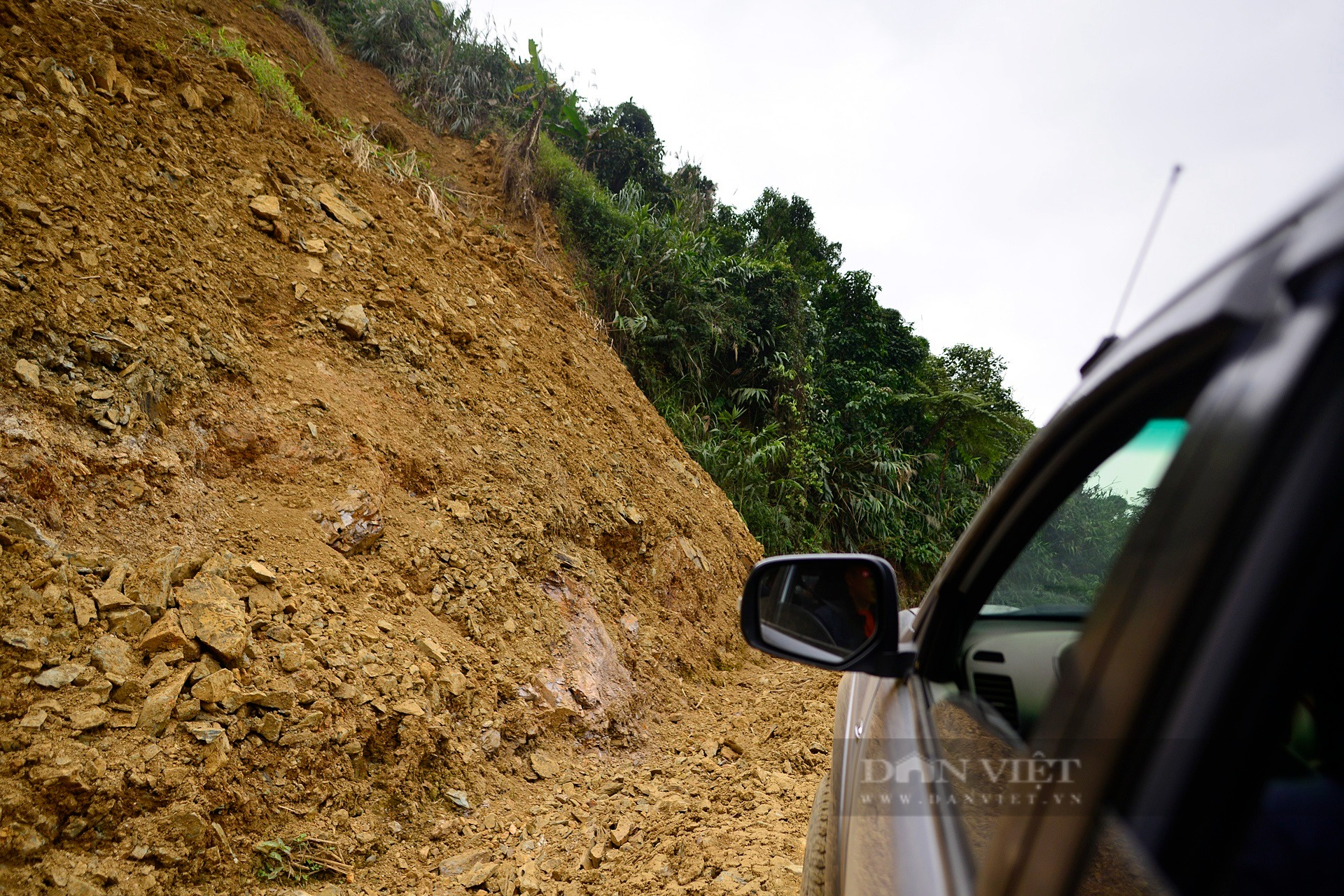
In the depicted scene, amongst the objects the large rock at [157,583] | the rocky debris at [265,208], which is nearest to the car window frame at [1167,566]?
the large rock at [157,583]

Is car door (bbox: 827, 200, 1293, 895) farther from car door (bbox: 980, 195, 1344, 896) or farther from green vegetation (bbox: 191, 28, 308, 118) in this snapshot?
green vegetation (bbox: 191, 28, 308, 118)

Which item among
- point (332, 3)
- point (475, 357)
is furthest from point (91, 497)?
point (332, 3)

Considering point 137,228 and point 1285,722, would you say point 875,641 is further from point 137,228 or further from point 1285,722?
point 137,228

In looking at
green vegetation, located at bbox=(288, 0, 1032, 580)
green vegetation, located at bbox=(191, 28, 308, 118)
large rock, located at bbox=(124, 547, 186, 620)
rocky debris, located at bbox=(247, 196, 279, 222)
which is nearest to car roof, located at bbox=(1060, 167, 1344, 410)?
large rock, located at bbox=(124, 547, 186, 620)

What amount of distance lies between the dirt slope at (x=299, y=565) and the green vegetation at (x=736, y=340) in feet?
9.42

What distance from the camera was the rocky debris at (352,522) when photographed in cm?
339

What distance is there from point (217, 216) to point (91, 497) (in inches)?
88.0

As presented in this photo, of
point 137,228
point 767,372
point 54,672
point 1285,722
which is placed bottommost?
point 54,672

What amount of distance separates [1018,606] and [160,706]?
9.04 feet

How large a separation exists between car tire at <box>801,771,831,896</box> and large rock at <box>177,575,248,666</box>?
2303 millimetres

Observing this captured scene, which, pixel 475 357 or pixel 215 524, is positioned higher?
pixel 475 357

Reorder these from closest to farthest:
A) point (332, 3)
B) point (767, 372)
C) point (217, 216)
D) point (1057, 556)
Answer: point (1057, 556) → point (217, 216) → point (332, 3) → point (767, 372)

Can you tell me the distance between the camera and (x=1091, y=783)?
46 cm

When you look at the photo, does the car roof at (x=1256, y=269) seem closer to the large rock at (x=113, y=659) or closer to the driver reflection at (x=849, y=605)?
the driver reflection at (x=849, y=605)
